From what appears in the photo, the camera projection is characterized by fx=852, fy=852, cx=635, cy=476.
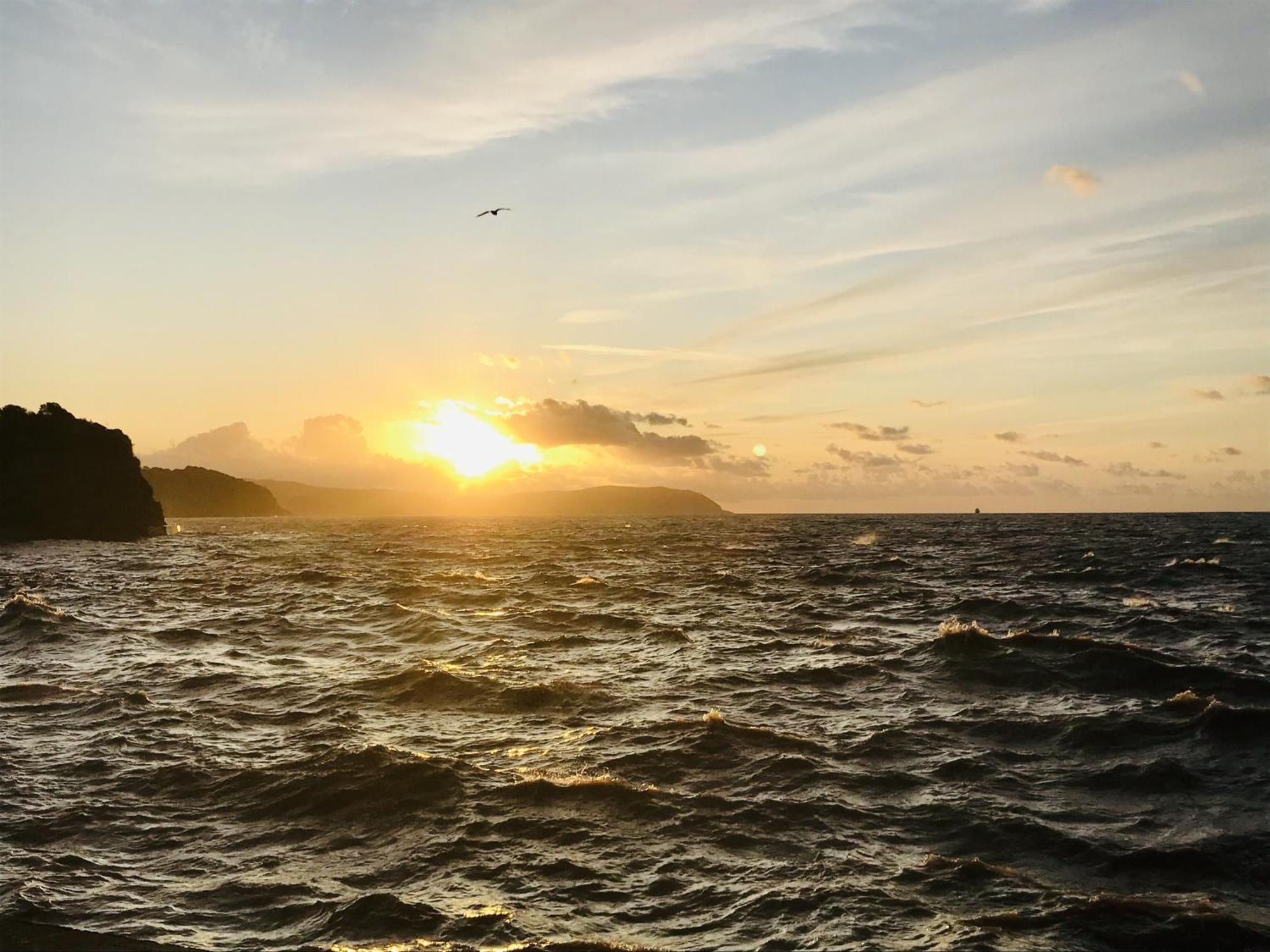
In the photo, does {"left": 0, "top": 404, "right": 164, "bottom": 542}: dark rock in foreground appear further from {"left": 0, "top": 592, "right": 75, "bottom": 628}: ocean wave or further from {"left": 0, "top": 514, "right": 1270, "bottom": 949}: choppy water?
{"left": 0, "top": 514, "right": 1270, "bottom": 949}: choppy water

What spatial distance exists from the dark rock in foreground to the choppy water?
90.6 meters

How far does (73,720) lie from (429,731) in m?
8.62

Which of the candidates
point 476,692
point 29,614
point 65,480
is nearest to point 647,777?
point 476,692

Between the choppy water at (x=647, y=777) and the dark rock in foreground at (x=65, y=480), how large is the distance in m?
90.6

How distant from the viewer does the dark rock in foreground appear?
109 meters

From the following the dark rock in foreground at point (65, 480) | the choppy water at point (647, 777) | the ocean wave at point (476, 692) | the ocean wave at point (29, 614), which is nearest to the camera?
the choppy water at point (647, 777)

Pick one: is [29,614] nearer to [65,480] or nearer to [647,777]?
[647,777]

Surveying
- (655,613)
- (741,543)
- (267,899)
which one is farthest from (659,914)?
(741,543)

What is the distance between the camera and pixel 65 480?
375 ft

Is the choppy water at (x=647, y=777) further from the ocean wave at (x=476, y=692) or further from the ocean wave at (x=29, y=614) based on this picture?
the ocean wave at (x=29, y=614)

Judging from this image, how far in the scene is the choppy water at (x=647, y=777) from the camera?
10.8 meters

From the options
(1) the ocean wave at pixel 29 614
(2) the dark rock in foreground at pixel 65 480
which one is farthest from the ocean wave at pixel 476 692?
(2) the dark rock in foreground at pixel 65 480

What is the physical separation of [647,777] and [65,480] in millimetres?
125145

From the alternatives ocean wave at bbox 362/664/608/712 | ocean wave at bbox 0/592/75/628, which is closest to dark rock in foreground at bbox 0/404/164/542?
ocean wave at bbox 0/592/75/628
